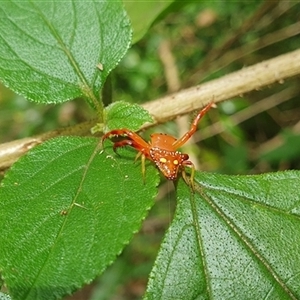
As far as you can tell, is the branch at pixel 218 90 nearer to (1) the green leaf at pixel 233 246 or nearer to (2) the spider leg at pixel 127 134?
(2) the spider leg at pixel 127 134

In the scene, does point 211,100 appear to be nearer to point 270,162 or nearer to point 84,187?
point 84,187

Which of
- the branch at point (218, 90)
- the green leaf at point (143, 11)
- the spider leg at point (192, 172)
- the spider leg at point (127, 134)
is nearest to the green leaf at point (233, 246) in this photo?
the spider leg at point (192, 172)

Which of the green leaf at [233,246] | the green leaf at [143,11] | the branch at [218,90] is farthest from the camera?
the green leaf at [143,11]

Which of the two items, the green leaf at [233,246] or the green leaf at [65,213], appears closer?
the green leaf at [65,213]

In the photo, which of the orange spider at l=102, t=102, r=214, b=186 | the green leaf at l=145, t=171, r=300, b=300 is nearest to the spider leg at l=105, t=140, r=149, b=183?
the orange spider at l=102, t=102, r=214, b=186

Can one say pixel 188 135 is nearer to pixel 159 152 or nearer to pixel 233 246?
pixel 159 152

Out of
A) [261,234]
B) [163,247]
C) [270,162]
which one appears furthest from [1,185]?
[270,162]

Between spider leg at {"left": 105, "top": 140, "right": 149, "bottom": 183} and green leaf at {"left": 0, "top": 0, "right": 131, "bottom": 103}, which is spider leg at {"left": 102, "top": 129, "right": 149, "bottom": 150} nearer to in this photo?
spider leg at {"left": 105, "top": 140, "right": 149, "bottom": 183}
